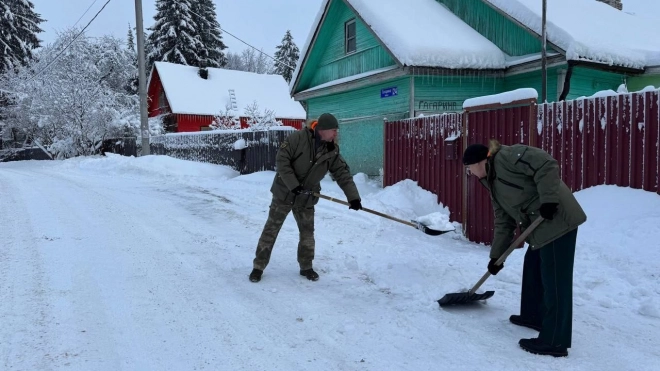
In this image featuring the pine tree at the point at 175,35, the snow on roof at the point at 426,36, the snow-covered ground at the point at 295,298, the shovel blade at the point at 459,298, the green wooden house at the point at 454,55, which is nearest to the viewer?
the snow-covered ground at the point at 295,298

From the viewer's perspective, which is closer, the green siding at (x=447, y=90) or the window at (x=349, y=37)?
the green siding at (x=447, y=90)

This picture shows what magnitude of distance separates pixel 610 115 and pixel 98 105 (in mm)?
23761

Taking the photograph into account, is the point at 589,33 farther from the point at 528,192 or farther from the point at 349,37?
the point at 528,192

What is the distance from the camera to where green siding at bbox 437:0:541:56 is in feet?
38.6

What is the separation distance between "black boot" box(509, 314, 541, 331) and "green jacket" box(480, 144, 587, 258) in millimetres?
545

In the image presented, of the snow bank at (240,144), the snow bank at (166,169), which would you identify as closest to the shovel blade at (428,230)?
the snow bank at (166,169)

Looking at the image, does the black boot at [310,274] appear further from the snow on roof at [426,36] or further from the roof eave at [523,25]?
the roof eave at [523,25]

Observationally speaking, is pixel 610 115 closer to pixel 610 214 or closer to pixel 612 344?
pixel 610 214

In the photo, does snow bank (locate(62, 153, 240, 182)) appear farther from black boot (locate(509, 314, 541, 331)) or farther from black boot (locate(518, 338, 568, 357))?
black boot (locate(518, 338, 568, 357))

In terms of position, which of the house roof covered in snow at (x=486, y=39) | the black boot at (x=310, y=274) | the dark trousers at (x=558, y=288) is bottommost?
the black boot at (x=310, y=274)

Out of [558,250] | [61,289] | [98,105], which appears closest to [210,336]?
[61,289]

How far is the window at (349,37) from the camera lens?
569 inches

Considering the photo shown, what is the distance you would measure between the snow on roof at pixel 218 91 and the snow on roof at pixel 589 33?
21370 mm

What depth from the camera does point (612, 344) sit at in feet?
11.2
